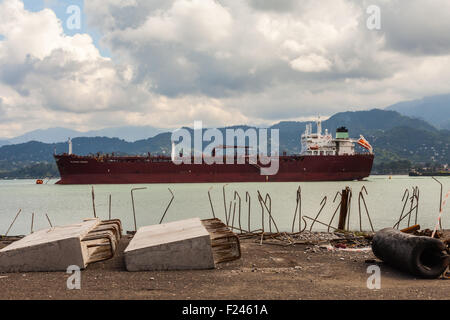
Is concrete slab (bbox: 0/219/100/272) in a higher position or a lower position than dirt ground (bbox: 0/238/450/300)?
higher

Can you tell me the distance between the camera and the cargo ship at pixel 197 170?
3853 centimetres

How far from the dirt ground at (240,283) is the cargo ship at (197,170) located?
3296 cm

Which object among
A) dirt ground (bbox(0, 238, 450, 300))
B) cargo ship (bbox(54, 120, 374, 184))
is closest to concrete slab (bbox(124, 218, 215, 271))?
dirt ground (bbox(0, 238, 450, 300))

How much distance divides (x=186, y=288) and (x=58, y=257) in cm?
201

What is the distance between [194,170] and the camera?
129 ft

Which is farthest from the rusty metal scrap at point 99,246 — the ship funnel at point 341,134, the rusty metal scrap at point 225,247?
the ship funnel at point 341,134

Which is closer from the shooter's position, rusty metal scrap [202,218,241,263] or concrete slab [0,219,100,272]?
concrete slab [0,219,100,272]

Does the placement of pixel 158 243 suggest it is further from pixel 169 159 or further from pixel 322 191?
pixel 169 159

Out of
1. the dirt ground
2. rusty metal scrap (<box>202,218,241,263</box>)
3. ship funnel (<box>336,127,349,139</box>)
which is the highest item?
ship funnel (<box>336,127,349,139</box>)

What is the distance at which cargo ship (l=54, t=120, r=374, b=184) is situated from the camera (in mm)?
38531

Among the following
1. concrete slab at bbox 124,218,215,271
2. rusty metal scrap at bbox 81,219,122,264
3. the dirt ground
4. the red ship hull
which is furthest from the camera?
the red ship hull

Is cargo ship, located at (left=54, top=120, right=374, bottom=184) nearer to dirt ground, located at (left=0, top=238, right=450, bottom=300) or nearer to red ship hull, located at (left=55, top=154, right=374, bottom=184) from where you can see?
red ship hull, located at (left=55, top=154, right=374, bottom=184)

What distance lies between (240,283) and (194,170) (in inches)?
1358
